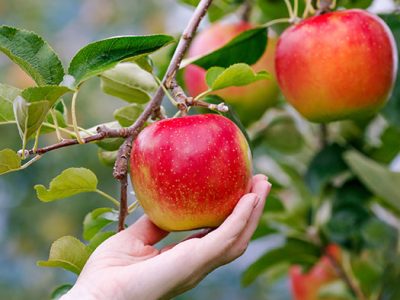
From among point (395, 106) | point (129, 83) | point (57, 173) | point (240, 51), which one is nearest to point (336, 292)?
point (395, 106)

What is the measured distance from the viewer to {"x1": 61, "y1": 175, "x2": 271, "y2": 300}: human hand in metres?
0.69

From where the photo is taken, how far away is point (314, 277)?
1.30 metres

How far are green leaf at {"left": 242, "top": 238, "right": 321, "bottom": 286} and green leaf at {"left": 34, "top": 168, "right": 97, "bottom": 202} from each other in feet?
1.72

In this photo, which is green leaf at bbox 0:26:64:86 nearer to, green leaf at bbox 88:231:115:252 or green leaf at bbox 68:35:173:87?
green leaf at bbox 68:35:173:87

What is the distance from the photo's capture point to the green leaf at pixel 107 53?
695 millimetres

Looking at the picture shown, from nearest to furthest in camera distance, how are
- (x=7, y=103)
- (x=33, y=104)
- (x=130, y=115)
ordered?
(x=33, y=104) → (x=7, y=103) → (x=130, y=115)

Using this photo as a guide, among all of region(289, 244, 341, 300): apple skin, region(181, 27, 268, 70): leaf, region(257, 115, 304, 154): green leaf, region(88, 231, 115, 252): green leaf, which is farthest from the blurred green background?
region(88, 231, 115, 252): green leaf

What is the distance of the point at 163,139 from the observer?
0.72m

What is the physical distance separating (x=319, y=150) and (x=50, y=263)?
580 millimetres

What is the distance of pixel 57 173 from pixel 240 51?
2.18 meters

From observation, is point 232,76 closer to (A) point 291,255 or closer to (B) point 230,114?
(B) point 230,114

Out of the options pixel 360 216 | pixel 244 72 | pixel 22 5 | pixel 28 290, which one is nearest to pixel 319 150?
pixel 360 216

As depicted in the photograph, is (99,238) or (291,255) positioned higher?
(99,238)

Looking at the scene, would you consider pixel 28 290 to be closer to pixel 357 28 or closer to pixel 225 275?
pixel 225 275
